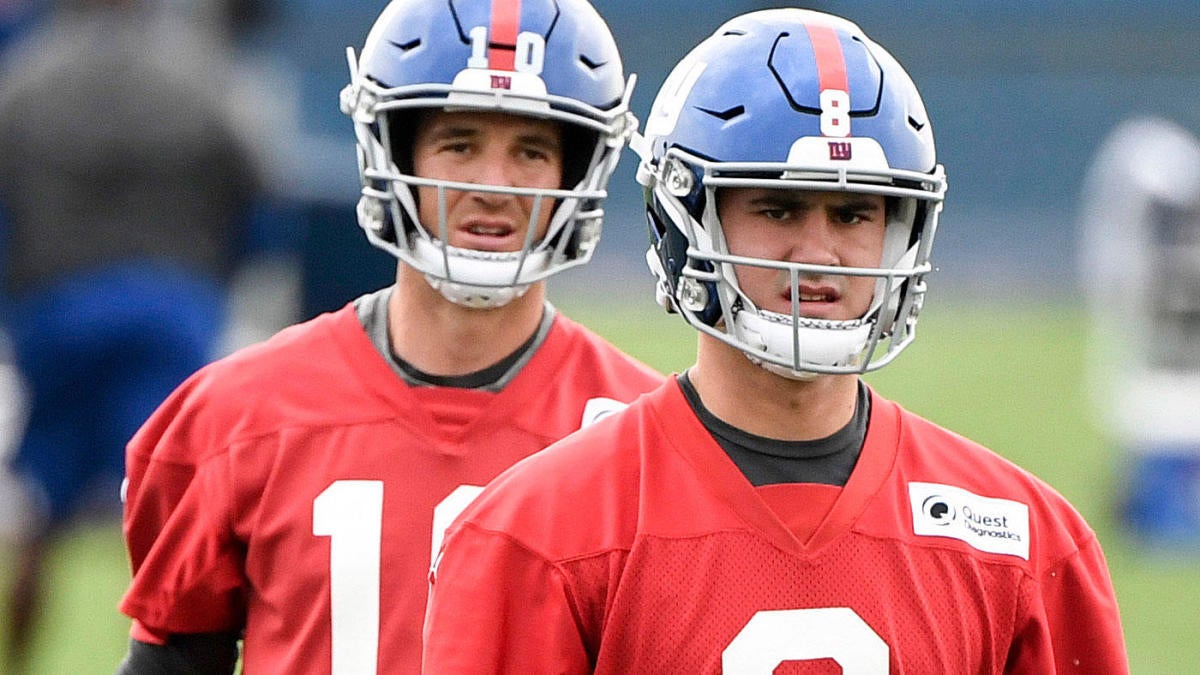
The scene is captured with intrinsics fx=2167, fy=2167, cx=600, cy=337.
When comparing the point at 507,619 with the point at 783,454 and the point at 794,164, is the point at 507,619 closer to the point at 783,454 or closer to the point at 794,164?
the point at 783,454

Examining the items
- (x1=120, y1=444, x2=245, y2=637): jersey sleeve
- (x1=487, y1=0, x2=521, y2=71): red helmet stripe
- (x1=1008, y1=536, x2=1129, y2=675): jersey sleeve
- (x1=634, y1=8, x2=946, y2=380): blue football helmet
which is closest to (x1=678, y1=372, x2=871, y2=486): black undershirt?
(x1=634, y1=8, x2=946, y2=380): blue football helmet

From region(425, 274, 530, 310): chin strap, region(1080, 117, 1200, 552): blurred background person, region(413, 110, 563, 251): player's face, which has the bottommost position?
region(1080, 117, 1200, 552): blurred background person

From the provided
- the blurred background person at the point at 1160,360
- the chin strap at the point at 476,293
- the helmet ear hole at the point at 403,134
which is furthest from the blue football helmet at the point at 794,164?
the blurred background person at the point at 1160,360

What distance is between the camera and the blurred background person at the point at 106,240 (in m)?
6.93

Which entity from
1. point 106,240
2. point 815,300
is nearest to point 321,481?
point 815,300

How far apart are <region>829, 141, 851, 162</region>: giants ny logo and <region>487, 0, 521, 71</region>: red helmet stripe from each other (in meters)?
0.86

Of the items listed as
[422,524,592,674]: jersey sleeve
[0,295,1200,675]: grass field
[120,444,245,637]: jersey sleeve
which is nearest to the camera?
[422,524,592,674]: jersey sleeve

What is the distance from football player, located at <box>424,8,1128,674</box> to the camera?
2715mm

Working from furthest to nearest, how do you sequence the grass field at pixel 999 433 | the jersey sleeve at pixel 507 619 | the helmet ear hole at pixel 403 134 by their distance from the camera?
the grass field at pixel 999 433 → the helmet ear hole at pixel 403 134 → the jersey sleeve at pixel 507 619

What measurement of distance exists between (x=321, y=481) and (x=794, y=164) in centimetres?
106

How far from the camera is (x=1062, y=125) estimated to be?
19.5m

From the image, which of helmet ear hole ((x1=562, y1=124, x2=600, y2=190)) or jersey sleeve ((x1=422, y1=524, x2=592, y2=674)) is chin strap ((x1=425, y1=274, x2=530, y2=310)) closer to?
helmet ear hole ((x1=562, y1=124, x2=600, y2=190))

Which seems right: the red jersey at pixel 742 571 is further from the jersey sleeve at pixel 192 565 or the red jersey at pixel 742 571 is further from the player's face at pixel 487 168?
the jersey sleeve at pixel 192 565

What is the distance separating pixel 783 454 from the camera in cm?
285
